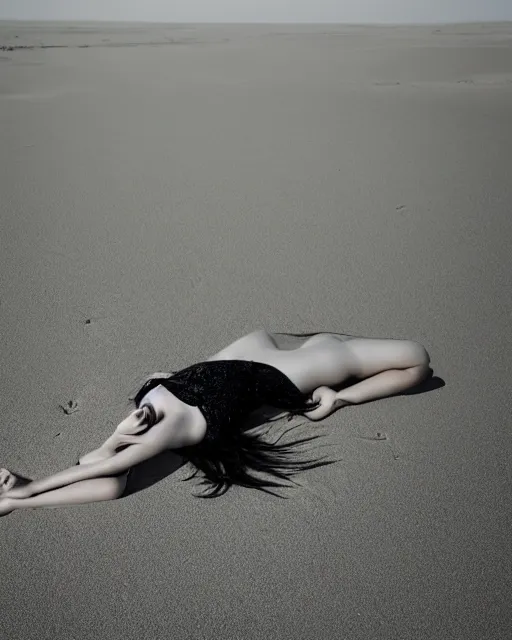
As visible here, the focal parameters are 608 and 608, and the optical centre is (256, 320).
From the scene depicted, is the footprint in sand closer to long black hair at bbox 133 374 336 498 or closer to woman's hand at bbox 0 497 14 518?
long black hair at bbox 133 374 336 498

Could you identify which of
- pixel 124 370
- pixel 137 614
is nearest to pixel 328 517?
pixel 137 614

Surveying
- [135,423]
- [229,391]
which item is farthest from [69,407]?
[229,391]

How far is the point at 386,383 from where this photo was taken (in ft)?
7.58

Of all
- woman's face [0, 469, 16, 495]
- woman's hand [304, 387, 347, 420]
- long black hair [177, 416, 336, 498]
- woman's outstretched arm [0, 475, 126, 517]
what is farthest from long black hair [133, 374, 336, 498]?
woman's face [0, 469, 16, 495]

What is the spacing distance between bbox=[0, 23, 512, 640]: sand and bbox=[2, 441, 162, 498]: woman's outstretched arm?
0.25ft

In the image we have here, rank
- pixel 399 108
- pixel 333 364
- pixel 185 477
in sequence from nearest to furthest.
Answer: pixel 185 477 → pixel 333 364 → pixel 399 108

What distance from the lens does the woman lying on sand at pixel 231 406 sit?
1.89 meters

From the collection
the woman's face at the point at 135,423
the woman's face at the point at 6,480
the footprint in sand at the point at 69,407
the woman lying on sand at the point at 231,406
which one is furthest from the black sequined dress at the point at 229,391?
the woman's face at the point at 6,480

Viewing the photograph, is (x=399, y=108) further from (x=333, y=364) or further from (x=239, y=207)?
(x=333, y=364)

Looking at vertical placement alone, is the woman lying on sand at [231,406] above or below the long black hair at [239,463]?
above

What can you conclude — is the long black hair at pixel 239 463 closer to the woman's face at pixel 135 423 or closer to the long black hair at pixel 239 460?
the long black hair at pixel 239 460

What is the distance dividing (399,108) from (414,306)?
470 cm

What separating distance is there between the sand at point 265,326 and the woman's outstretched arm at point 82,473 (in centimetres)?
8

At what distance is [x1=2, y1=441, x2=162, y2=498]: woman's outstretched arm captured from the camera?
1.88m
